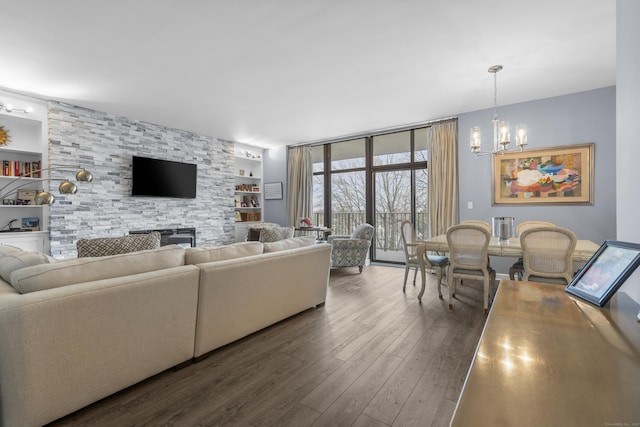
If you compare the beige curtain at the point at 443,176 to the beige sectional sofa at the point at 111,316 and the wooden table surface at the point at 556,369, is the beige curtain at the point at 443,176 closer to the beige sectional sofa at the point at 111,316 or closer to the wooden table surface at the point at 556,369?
the beige sectional sofa at the point at 111,316

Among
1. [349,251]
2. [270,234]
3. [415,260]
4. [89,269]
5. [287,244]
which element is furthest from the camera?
[270,234]

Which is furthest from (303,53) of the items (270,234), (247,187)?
(247,187)

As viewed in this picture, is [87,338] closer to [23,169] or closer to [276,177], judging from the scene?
[23,169]

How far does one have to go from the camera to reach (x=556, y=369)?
24.2 inches

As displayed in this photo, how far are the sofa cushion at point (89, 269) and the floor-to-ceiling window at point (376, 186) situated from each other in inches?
180

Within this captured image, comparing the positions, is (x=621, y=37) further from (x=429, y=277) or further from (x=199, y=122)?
(x=199, y=122)

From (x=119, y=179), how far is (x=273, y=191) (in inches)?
128

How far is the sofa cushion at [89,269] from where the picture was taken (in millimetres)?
1546

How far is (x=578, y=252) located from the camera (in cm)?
276

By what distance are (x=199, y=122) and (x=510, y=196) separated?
17.4 feet

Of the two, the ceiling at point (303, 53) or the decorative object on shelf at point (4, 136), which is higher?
the ceiling at point (303, 53)

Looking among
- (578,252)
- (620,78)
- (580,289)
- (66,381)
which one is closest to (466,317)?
(578,252)

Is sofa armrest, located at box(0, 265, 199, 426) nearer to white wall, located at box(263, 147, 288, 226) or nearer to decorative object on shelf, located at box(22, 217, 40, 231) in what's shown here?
decorative object on shelf, located at box(22, 217, 40, 231)

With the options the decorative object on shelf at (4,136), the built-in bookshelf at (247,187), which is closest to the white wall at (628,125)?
the decorative object on shelf at (4,136)
